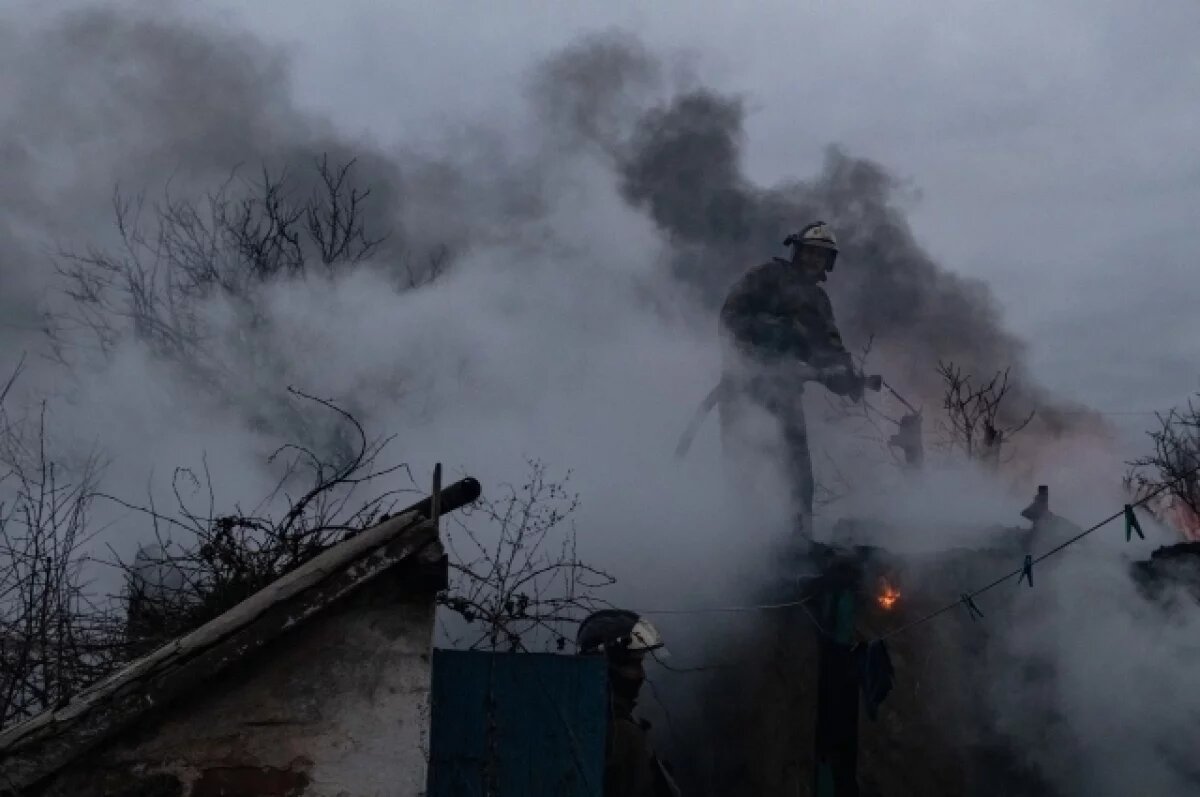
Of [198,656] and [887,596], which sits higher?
[887,596]

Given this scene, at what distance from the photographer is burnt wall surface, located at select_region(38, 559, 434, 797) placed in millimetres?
4137

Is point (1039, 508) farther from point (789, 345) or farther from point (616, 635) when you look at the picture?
point (616, 635)

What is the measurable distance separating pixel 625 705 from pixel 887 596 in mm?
4127

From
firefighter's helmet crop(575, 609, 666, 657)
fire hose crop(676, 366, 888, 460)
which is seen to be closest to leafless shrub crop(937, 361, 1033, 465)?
fire hose crop(676, 366, 888, 460)

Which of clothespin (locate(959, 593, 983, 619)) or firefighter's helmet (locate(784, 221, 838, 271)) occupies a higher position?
firefighter's helmet (locate(784, 221, 838, 271))

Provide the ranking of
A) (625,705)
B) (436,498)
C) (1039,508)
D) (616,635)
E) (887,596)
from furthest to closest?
(1039,508) < (887,596) < (616,635) < (625,705) < (436,498)

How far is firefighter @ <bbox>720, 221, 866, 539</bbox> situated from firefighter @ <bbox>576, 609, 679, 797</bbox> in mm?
4838

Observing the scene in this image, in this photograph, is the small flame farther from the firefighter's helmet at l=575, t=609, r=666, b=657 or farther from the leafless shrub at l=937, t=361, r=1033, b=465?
the leafless shrub at l=937, t=361, r=1033, b=465

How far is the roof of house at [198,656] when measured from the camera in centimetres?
387

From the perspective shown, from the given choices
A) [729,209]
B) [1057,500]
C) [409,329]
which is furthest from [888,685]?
[729,209]

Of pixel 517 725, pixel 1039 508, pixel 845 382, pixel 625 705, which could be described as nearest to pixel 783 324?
pixel 845 382

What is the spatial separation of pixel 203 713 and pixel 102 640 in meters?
2.51

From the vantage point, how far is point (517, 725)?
5.53 metres

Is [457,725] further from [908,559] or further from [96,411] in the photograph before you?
[96,411]
